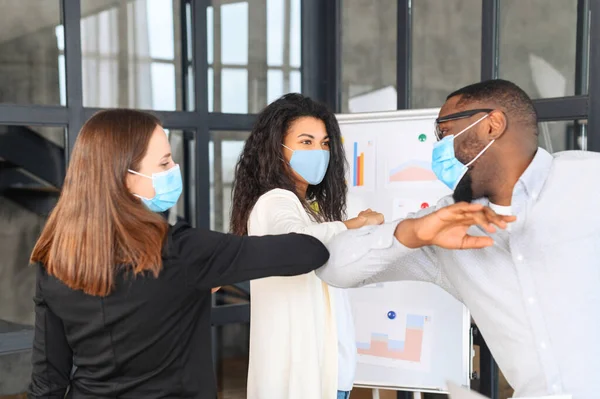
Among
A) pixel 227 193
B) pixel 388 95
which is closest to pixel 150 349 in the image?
pixel 227 193

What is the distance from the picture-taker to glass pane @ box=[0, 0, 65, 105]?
297 centimetres

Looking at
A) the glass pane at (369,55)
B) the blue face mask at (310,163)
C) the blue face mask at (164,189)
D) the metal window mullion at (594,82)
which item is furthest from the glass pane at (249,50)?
the metal window mullion at (594,82)

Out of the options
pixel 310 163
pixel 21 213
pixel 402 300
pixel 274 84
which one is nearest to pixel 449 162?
pixel 310 163

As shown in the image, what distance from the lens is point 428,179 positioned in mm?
2814

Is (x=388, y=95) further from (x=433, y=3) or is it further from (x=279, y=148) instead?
(x=279, y=148)

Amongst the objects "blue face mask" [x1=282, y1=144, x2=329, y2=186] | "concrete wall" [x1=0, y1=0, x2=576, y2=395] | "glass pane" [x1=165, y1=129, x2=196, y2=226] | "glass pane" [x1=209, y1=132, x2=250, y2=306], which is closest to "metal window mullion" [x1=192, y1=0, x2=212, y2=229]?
"glass pane" [x1=165, y1=129, x2=196, y2=226]

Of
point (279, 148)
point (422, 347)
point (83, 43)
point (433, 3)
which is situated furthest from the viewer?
point (433, 3)

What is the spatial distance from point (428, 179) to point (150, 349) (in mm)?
1656

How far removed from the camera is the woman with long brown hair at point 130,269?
1.46 meters

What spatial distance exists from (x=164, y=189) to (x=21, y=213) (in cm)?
196

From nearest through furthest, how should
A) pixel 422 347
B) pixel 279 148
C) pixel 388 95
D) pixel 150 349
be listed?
pixel 150 349
pixel 279 148
pixel 422 347
pixel 388 95

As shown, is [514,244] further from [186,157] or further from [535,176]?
[186,157]

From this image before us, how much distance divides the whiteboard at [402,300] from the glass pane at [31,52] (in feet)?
4.75

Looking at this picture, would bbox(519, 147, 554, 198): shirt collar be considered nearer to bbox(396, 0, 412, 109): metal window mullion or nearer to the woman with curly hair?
the woman with curly hair
